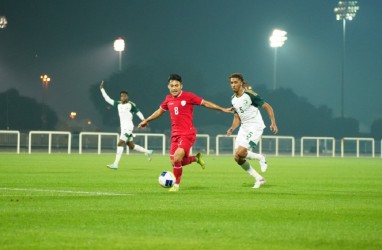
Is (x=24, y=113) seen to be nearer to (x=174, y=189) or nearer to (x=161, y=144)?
(x=161, y=144)

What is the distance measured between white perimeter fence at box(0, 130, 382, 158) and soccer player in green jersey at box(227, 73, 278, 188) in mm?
34123

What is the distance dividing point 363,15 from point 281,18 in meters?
21.5

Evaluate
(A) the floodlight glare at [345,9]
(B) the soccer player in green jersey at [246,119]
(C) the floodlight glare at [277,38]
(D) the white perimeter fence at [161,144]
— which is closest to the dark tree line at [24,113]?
(C) the floodlight glare at [277,38]

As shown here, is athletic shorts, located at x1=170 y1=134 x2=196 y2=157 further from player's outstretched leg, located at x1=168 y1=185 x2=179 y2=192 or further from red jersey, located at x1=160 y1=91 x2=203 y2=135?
player's outstretched leg, located at x1=168 y1=185 x2=179 y2=192

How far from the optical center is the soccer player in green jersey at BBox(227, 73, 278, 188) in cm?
1697

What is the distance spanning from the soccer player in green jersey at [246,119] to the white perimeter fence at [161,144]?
3412 centimetres

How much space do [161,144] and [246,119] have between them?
39620mm

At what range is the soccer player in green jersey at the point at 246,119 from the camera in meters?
17.0

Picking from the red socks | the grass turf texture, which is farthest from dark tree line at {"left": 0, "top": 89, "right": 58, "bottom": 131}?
the grass turf texture

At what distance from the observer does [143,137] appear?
58.8m

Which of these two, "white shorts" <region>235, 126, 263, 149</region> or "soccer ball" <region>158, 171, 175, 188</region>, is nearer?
"soccer ball" <region>158, 171, 175, 188</region>

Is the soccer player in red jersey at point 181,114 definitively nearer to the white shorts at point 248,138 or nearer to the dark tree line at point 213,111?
the white shorts at point 248,138

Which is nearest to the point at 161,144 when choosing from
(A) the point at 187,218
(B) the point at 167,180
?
(B) the point at 167,180

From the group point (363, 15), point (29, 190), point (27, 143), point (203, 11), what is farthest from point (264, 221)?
point (363, 15)
